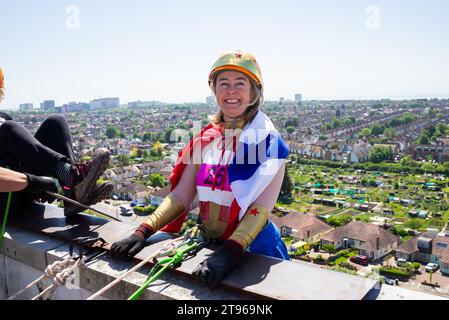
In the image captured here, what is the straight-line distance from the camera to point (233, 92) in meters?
2.19

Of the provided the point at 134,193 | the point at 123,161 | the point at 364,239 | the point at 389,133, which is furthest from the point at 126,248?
the point at 389,133

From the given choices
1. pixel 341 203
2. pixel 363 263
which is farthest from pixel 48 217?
pixel 341 203

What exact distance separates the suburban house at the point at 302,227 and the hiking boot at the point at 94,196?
60.9ft

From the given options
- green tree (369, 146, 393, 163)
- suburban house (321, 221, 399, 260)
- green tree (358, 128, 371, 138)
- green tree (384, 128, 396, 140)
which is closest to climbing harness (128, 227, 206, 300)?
suburban house (321, 221, 399, 260)

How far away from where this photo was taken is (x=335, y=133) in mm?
70625

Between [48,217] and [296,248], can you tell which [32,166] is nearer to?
[48,217]

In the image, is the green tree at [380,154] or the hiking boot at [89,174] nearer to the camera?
the hiking boot at [89,174]

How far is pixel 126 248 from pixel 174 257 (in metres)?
0.28

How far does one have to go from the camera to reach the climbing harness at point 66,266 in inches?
73.2

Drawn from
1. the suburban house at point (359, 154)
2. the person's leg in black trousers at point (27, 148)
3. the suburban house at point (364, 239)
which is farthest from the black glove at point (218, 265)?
the suburban house at point (359, 154)

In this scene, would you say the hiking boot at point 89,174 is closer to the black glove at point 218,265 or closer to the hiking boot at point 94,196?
the hiking boot at point 94,196

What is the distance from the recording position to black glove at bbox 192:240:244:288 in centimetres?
163
